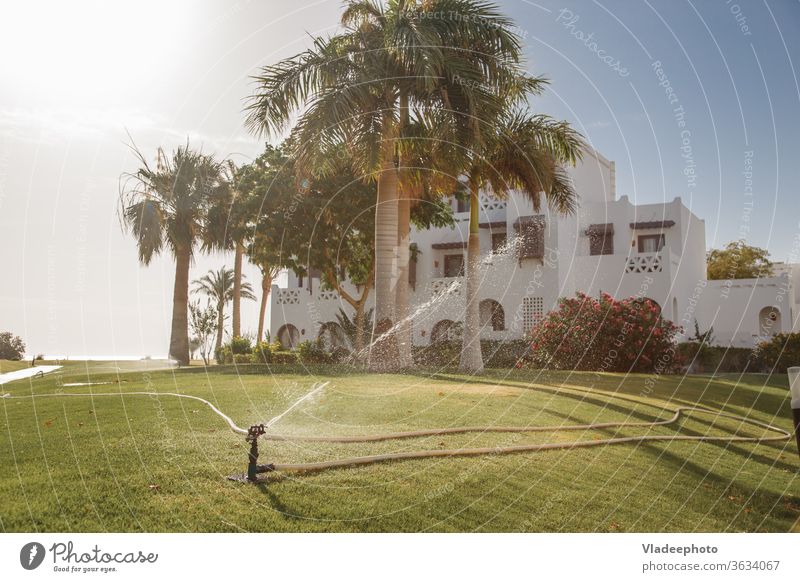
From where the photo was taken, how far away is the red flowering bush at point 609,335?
7.45 m

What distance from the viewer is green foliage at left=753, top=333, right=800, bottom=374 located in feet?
24.9

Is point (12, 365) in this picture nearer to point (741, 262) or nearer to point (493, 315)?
point (493, 315)

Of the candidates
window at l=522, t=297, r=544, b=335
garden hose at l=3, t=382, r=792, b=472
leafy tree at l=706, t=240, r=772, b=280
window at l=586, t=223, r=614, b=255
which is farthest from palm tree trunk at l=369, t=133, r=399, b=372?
window at l=586, t=223, r=614, b=255

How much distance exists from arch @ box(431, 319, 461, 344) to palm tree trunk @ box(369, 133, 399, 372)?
1.19 meters

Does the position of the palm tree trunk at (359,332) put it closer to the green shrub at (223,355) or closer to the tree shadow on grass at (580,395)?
the tree shadow on grass at (580,395)

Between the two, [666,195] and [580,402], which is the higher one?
[666,195]

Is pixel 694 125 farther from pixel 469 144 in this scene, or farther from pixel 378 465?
pixel 378 465

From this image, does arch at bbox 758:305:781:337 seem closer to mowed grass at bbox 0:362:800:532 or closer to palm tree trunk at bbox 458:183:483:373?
mowed grass at bbox 0:362:800:532

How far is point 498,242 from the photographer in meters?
7.79

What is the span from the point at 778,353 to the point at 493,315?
370 centimetres
